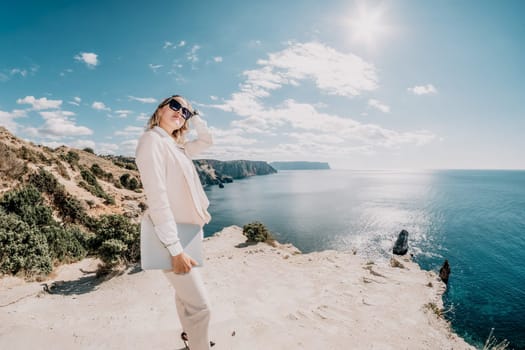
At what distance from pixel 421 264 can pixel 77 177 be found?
45477 mm

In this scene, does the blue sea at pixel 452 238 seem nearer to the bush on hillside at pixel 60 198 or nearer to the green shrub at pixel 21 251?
the green shrub at pixel 21 251

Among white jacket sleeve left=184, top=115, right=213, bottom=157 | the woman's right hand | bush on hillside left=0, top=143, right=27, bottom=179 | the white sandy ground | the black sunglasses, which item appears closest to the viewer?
the woman's right hand

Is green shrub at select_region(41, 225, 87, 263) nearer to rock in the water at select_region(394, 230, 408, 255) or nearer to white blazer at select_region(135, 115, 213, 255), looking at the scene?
white blazer at select_region(135, 115, 213, 255)

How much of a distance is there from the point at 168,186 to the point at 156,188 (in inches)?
10.2

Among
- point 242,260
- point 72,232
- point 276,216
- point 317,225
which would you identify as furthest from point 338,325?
point 276,216

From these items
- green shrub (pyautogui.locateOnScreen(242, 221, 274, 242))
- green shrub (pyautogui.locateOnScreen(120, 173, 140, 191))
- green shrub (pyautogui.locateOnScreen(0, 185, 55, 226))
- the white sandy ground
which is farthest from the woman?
green shrub (pyautogui.locateOnScreen(120, 173, 140, 191))

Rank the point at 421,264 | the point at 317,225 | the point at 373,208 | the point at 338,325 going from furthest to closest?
1. the point at 373,208
2. the point at 317,225
3. the point at 421,264
4. the point at 338,325

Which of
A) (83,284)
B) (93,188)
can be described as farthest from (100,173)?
(83,284)

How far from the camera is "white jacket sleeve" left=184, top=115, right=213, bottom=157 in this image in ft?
9.91

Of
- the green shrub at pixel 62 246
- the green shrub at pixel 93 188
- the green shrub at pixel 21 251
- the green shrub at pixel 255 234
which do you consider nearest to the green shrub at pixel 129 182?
the green shrub at pixel 93 188

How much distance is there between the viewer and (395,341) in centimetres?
670

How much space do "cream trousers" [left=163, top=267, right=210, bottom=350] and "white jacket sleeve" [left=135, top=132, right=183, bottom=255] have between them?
1.26 feet

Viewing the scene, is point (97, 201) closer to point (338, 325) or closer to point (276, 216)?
point (338, 325)

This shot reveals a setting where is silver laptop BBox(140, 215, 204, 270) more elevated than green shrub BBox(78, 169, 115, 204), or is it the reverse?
silver laptop BBox(140, 215, 204, 270)
